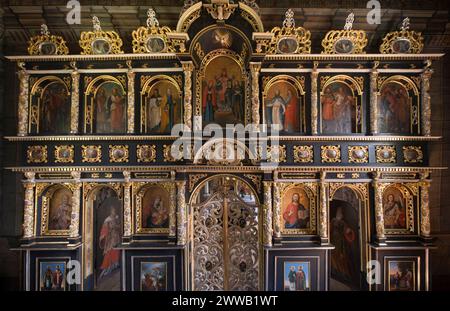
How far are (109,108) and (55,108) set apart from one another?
1.33 meters

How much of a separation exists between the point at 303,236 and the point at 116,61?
6.06 m

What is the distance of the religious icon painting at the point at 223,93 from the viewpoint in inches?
270

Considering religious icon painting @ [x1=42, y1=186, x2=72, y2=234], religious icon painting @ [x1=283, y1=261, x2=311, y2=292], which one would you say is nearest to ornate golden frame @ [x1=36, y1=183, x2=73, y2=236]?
religious icon painting @ [x1=42, y1=186, x2=72, y2=234]

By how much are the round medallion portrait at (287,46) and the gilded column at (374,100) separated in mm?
1933

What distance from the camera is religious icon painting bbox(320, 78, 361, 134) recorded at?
6914mm

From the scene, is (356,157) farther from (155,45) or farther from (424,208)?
(155,45)

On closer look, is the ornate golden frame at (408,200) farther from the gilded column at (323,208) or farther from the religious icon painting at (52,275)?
the religious icon painting at (52,275)

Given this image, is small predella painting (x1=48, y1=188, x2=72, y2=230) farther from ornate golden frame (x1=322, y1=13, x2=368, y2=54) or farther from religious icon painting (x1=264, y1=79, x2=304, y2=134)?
ornate golden frame (x1=322, y1=13, x2=368, y2=54)

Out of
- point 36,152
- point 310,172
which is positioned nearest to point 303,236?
point 310,172

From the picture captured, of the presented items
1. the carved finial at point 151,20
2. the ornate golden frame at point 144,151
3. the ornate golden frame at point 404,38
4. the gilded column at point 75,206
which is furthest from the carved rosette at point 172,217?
the ornate golden frame at point 404,38

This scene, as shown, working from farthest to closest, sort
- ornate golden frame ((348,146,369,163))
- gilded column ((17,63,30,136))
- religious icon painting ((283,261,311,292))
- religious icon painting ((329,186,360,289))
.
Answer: religious icon painting ((329,186,360,289)) → gilded column ((17,63,30,136)) → ornate golden frame ((348,146,369,163)) → religious icon painting ((283,261,311,292))

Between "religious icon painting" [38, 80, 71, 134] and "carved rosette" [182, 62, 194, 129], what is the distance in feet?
9.62

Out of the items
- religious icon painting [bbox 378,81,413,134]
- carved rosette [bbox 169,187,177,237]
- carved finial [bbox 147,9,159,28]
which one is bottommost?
carved rosette [bbox 169,187,177,237]

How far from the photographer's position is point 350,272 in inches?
302
